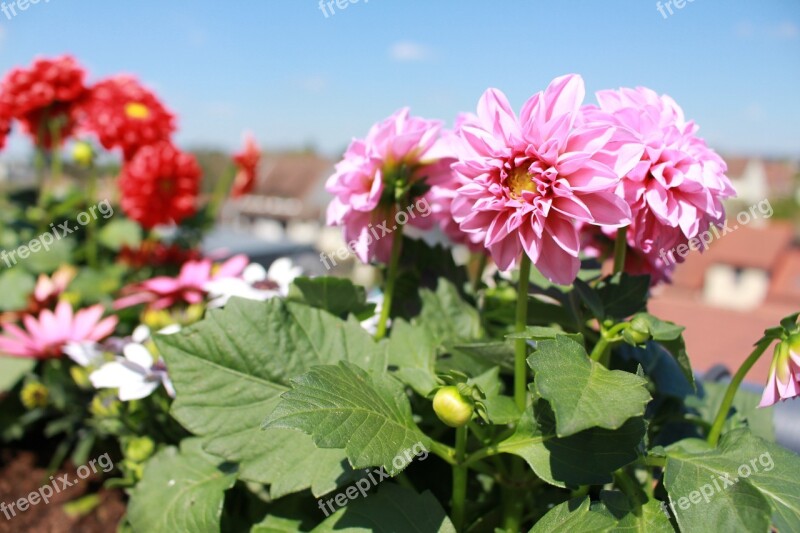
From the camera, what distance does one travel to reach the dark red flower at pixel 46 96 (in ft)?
4.72

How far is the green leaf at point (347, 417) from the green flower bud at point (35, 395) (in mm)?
707

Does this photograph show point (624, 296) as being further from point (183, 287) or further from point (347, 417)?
point (183, 287)

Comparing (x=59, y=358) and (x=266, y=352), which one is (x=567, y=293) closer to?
(x=266, y=352)

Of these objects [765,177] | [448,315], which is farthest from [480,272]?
[765,177]

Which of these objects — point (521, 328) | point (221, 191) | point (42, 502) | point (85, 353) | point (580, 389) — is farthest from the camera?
point (221, 191)

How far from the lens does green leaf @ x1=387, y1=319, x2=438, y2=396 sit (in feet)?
2.14

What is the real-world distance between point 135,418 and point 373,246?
417mm

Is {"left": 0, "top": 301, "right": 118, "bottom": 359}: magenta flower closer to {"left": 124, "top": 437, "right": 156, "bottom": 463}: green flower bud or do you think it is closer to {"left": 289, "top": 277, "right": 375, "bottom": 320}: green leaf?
{"left": 124, "top": 437, "right": 156, "bottom": 463}: green flower bud

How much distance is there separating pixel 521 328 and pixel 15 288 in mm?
1114

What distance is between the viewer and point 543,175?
538 mm

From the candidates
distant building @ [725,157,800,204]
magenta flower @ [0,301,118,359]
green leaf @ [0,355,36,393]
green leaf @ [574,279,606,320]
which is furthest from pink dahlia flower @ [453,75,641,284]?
distant building @ [725,157,800,204]

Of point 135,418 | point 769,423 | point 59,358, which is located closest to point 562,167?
point 769,423

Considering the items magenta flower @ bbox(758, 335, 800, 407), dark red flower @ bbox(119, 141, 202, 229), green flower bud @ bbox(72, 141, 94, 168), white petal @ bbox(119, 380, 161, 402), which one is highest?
green flower bud @ bbox(72, 141, 94, 168)

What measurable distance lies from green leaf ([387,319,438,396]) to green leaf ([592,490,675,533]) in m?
0.20
